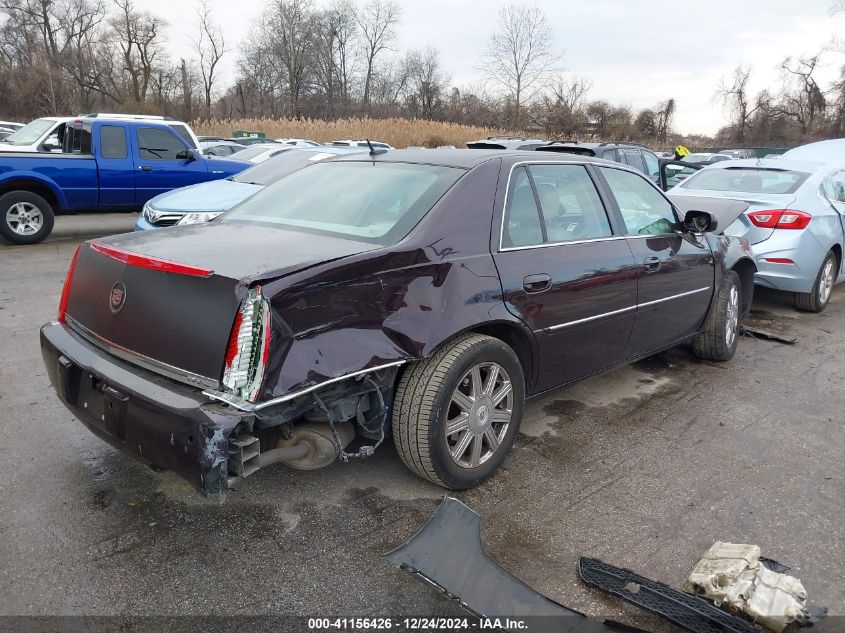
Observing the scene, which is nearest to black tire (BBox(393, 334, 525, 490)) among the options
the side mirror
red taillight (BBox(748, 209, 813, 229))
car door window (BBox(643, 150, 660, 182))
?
A: the side mirror

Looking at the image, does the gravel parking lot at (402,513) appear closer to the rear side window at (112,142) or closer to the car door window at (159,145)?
the rear side window at (112,142)

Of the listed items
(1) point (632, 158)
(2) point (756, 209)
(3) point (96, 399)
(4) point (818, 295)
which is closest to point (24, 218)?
(3) point (96, 399)

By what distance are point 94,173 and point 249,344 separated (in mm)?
8656

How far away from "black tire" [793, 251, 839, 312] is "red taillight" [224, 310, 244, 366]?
6548mm

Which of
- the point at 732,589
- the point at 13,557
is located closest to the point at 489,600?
the point at 732,589

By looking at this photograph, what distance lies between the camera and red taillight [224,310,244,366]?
2.38 m

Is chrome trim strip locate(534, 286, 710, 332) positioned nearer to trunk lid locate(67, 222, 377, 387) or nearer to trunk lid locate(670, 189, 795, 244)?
trunk lid locate(67, 222, 377, 387)

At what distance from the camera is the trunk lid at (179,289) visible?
245 cm

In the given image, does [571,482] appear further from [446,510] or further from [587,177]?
[587,177]

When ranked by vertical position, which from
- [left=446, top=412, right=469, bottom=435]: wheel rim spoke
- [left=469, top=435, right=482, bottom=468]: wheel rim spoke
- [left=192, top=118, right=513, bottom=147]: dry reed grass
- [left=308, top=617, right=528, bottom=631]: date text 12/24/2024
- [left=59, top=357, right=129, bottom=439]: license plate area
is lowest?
[left=308, top=617, right=528, bottom=631]: date text 12/24/2024

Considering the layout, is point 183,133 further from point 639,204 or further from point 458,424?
point 458,424

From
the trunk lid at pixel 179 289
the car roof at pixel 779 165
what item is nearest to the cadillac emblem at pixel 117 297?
the trunk lid at pixel 179 289

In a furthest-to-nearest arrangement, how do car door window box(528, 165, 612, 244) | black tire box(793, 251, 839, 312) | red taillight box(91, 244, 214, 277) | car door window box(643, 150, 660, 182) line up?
car door window box(643, 150, 660, 182)
black tire box(793, 251, 839, 312)
car door window box(528, 165, 612, 244)
red taillight box(91, 244, 214, 277)

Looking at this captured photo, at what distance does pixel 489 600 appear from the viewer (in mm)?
2340
